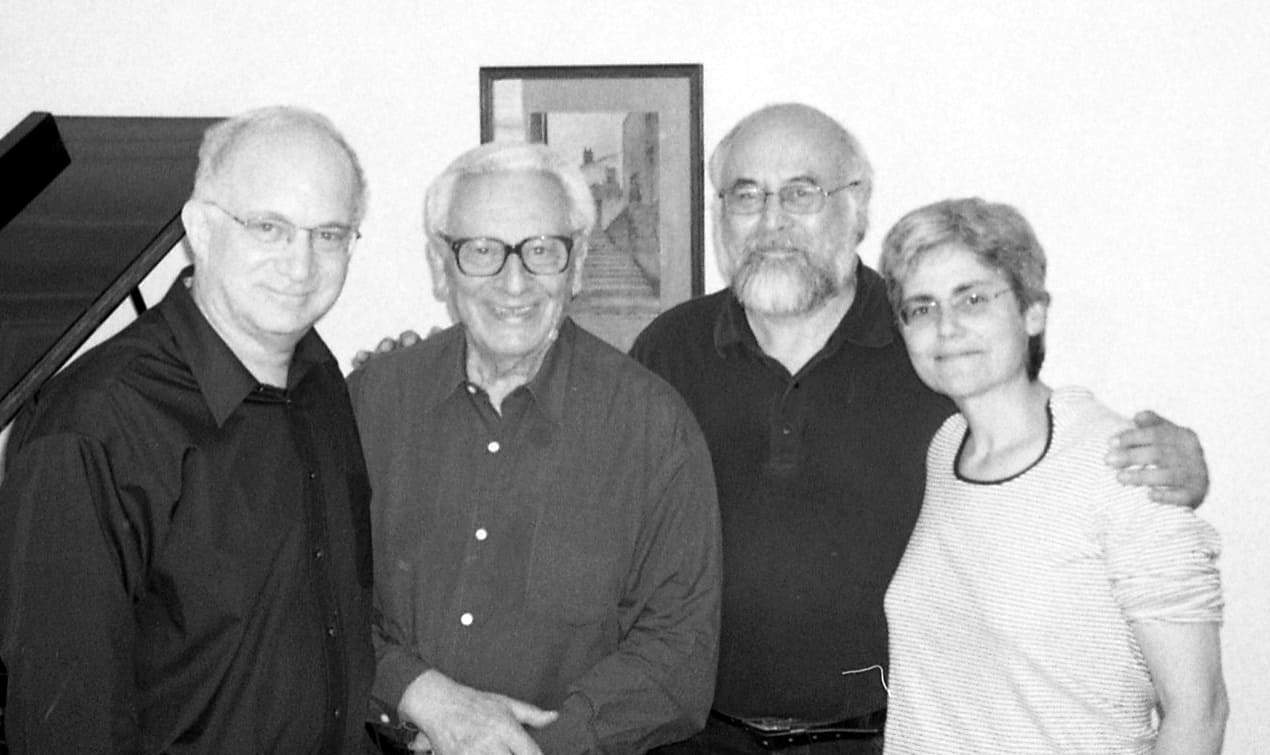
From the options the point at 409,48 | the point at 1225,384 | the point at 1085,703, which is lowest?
the point at 1085,703

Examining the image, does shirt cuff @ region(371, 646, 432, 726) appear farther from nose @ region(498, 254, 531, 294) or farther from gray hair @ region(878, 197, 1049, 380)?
gray hair @ region(878, 197, 1049, 380)

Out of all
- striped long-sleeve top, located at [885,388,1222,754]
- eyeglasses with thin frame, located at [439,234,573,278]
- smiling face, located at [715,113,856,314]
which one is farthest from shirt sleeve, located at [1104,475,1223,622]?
eyeglasses with thin frame, located at [439,234,573,278]

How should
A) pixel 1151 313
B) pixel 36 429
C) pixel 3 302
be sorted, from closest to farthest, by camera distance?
1. pixel 36 429
2. pixel 3 302
3. pixel 1151 313

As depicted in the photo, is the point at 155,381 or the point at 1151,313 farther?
the point at 1151,313

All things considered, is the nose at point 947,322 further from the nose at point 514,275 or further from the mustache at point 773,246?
the nose at point 514,275

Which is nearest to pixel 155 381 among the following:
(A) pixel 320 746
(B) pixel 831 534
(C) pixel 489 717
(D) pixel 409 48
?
(A) pixel 320 746

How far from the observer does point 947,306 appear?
1909 mm

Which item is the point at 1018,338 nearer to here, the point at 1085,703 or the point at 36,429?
the point at 1085,703

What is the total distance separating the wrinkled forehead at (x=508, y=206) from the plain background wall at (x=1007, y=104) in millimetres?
1104

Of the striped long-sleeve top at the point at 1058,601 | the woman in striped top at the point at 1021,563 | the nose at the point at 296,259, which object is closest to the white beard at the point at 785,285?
the woman in striped top at the point at 1021,563

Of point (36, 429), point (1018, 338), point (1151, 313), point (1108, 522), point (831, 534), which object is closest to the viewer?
point (36, 429)

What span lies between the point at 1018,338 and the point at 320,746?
1228 mm

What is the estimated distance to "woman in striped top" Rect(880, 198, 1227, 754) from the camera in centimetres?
168

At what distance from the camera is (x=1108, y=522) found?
1724mm
